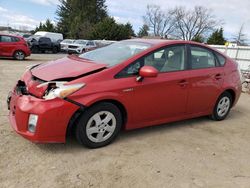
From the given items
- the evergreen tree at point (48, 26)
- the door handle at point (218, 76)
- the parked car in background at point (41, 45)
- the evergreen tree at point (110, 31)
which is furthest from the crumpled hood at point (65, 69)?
the evergreen tree at point (48, 26)

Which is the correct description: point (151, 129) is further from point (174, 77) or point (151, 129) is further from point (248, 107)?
point (248, 107)

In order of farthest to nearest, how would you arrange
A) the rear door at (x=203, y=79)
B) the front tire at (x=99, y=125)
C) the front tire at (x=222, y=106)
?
the front tire at (x=222, y=106) < the rear door at (x=203, y=79) < the front tire at (x=99, y=125)

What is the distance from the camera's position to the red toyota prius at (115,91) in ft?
12.2

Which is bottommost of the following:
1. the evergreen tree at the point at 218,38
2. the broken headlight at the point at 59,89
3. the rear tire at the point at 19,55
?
the rear tire at the point at 19,55

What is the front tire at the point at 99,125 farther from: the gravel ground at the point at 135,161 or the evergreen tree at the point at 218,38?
the evergreen tree at the point at 218,38

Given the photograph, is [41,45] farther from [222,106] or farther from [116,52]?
[116,52]

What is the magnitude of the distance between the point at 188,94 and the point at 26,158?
2743 millimetres

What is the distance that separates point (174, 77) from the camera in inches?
188

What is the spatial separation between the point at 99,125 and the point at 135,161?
2.23 ft

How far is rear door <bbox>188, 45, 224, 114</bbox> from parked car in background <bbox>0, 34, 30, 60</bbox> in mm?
13030

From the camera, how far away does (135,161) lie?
381 cm

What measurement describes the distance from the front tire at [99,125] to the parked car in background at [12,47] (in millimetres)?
13422

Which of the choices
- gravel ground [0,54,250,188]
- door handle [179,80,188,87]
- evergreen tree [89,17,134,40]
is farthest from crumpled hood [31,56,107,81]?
evergreen tree [89,17,134,40]

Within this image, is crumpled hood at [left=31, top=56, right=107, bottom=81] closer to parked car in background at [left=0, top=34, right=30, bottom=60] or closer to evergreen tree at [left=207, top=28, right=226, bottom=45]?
parked car in background at [left=0, top=34, right=30, bottom=60]
